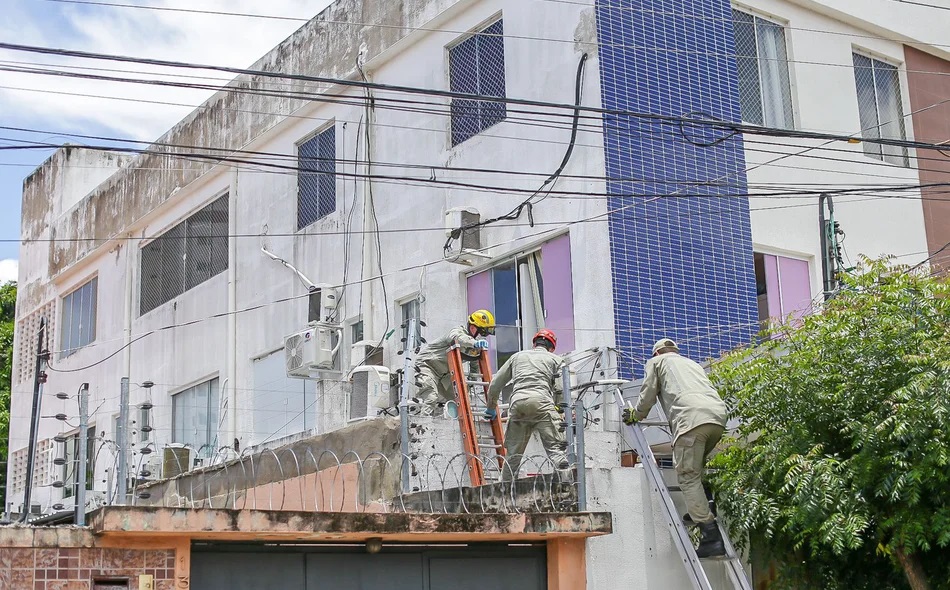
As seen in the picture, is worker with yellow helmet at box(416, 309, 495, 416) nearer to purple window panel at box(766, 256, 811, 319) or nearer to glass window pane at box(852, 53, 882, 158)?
purple window panel at box(766, 256, 811, 319)

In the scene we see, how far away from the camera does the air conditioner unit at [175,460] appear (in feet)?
60.7

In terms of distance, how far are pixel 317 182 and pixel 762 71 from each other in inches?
285

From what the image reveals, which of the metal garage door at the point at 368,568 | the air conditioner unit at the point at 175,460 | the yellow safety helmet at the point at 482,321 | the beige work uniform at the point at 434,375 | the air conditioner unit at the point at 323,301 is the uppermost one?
the air conditioner unit at the point at 323,301

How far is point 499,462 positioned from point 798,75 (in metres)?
8.11

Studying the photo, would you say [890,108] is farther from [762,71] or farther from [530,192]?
[530,192]

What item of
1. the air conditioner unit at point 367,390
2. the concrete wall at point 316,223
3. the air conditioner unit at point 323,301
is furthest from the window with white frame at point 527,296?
the air conditioner unit at point 323,301

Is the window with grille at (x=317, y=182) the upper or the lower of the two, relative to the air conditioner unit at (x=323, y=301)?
upper

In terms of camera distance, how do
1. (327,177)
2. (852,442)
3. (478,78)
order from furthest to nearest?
(327,177)
(478,78)
(852,442)

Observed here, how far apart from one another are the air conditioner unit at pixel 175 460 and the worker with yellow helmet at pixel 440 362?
563 centimetres

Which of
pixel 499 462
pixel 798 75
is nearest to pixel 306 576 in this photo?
pixel 499 462

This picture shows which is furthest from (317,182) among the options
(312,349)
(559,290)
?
(559,290)

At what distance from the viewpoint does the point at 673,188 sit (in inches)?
618

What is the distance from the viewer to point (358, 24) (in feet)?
65.6

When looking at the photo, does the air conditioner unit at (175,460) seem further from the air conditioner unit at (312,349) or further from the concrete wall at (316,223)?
the air conditioner unit at (312,349)
